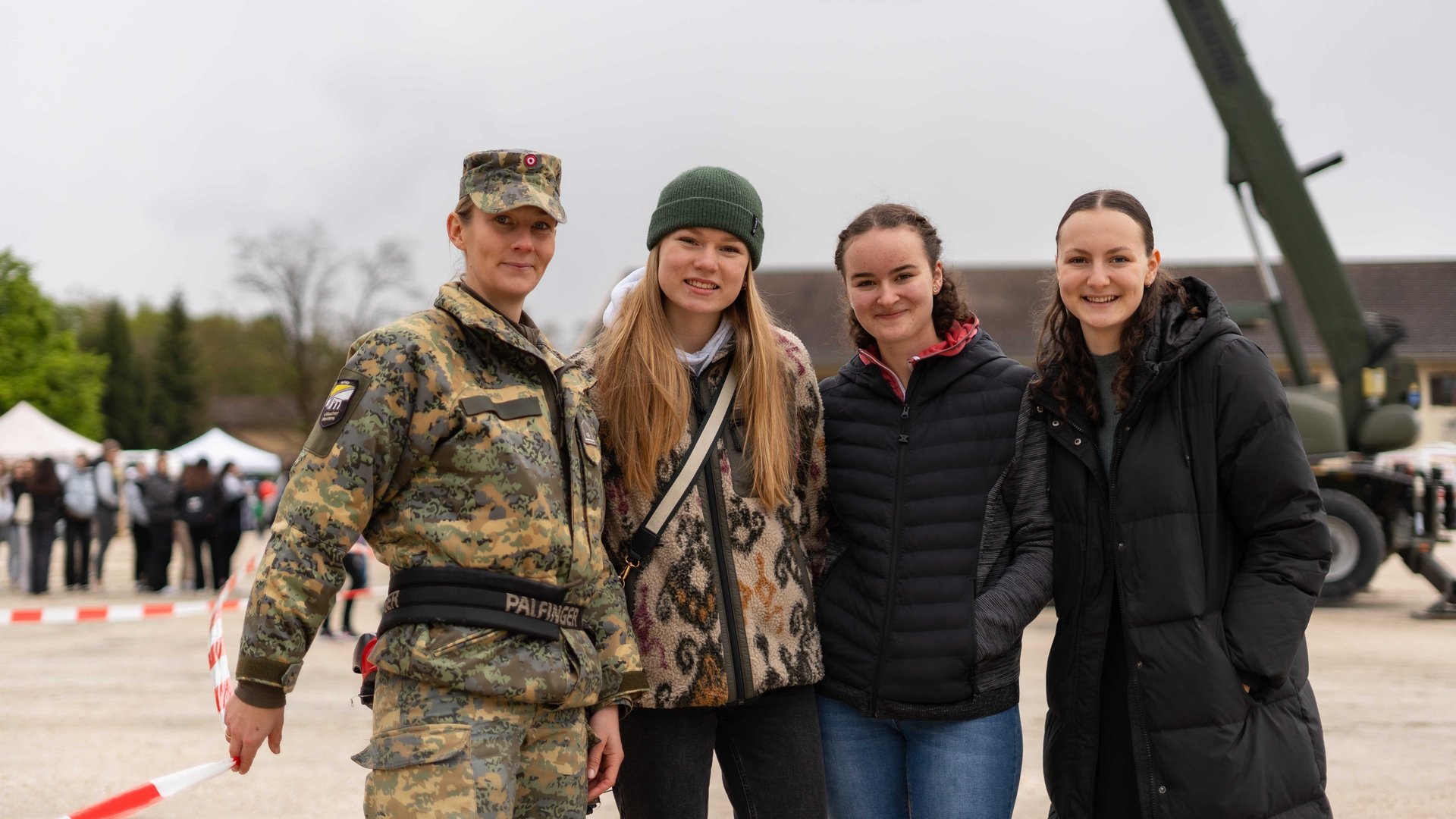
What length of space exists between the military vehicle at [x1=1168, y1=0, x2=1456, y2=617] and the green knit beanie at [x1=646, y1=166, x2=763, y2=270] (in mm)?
9921

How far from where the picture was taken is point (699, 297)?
2.58 meters

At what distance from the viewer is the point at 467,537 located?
81.0 inches

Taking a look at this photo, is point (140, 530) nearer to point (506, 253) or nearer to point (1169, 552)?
point (506, 253)

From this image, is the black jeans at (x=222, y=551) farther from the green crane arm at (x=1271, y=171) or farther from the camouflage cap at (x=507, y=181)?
the camouflage cap at (x=507, y=181)

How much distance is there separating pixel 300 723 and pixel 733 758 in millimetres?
4852

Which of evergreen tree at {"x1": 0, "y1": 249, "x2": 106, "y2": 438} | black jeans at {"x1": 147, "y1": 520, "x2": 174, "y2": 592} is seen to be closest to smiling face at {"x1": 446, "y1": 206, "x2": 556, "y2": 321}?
black jeans at {"x1": 147, "y1": 520, "x2": 174, "y2": 592}

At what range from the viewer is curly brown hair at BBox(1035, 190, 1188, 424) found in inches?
96.0

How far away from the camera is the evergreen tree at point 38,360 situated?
1834 inches

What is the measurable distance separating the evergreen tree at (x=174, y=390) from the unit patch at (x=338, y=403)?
6377 centimetres

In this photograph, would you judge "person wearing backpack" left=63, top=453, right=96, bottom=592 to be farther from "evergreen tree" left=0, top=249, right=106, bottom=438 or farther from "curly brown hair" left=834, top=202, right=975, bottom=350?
"evergreen tree" left=0, top=249, right=106, bottom=438

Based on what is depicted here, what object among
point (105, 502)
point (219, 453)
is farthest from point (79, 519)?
point (219, 453)

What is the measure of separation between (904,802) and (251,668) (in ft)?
4.93

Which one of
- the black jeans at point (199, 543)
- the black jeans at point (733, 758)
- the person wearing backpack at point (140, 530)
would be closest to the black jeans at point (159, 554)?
the person wearing backpack at point (140, 530)

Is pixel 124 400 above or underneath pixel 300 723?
above
